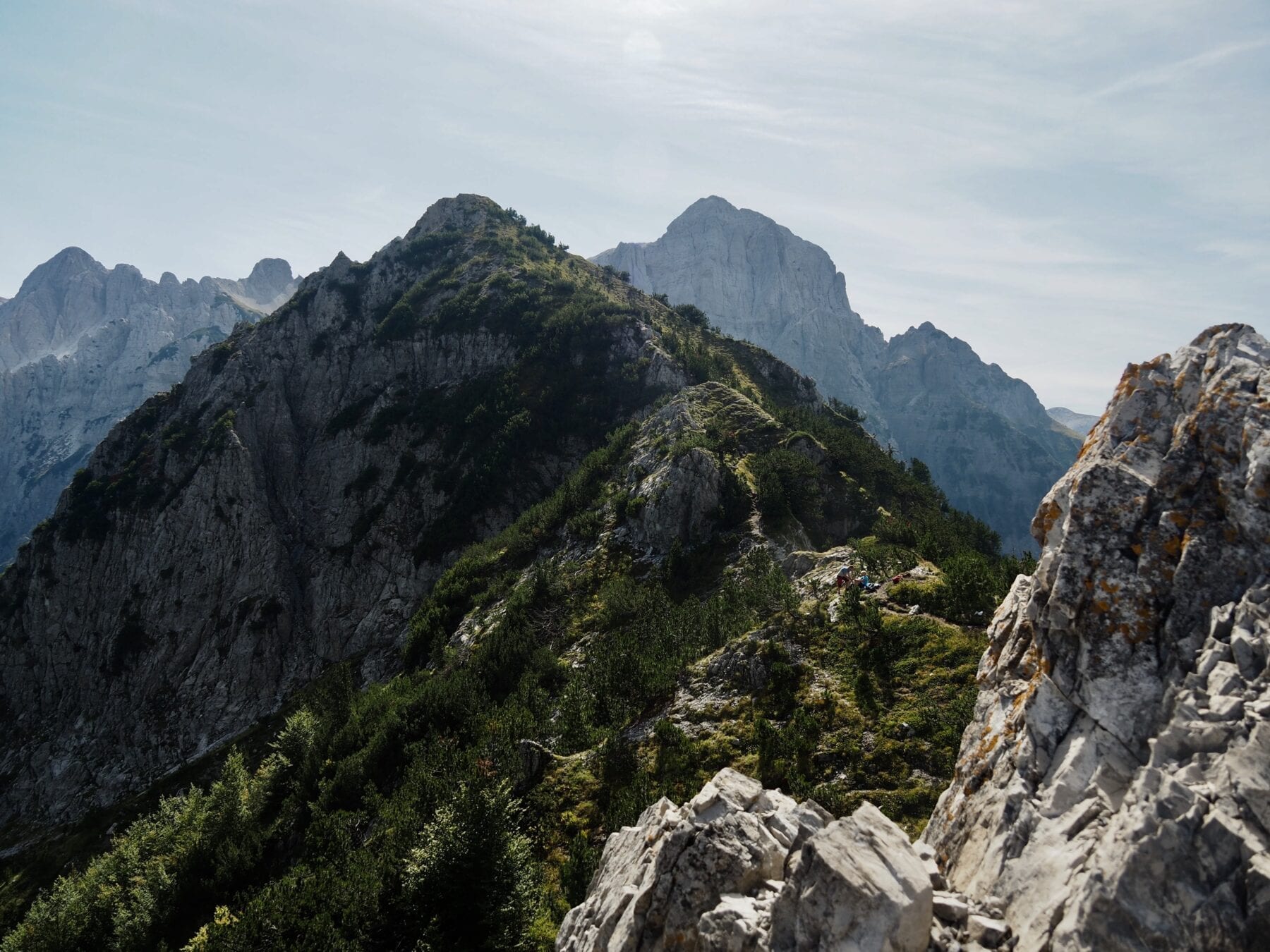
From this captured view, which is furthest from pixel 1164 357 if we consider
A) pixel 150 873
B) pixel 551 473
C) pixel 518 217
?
pixel 518 217

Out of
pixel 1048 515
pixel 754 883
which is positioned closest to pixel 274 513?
pixel 754 883

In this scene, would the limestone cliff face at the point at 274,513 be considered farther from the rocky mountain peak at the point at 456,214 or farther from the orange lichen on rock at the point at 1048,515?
the orange lichen on rock at the point at 1048,515

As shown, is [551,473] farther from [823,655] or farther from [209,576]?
[823,655]

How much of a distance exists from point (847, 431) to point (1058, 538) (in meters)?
76.0

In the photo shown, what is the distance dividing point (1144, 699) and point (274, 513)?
123744 millimetres

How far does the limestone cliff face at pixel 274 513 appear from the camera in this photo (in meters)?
87.2

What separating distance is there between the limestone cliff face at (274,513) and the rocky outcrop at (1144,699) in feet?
250

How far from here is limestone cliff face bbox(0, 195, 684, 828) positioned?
87188mm

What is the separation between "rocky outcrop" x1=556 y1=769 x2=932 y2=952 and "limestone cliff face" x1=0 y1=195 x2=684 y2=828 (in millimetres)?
69241

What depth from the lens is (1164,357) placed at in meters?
13.9

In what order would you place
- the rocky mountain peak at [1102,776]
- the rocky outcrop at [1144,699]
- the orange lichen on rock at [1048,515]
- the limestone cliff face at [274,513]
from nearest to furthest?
the rocky outcrop at [1144,699] → the rocky mountain peak at [1102,776] → the orange lichen on rock at [1048,515] → the limestone cliff face at [274,513]

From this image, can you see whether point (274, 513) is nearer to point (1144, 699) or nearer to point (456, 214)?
point (456, 214)

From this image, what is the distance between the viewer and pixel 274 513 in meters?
110

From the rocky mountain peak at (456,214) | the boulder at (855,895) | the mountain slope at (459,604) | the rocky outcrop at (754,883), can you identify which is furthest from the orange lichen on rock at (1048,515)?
the rocky mountain peak at (456,214)
